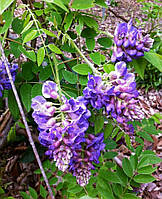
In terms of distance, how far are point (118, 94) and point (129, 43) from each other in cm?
22

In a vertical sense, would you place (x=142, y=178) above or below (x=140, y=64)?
below

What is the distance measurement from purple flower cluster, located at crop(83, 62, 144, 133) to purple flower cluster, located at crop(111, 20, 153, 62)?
0.11m

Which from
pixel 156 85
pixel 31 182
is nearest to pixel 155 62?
pixel 31 182

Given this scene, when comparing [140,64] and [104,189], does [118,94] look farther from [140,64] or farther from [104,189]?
[104,189]

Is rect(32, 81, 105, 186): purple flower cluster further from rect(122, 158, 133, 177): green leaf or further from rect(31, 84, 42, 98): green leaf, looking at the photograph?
rect(122, 158, 133, 177): green leaf

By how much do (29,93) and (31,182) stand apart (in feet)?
4.35

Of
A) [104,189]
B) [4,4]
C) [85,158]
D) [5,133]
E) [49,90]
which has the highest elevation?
[4,4]

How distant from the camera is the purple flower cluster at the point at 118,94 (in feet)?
2.41

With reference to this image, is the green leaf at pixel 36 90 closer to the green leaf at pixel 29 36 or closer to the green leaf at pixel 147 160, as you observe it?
the green leaf at pixel 29 36

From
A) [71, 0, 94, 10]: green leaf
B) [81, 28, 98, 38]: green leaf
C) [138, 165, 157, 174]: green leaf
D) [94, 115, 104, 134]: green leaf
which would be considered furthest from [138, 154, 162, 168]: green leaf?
[71, 0, 94, 10]: green leaf

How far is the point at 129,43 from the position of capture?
855 mm

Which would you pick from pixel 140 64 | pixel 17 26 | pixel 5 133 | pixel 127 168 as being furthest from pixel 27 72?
pixel 5 133

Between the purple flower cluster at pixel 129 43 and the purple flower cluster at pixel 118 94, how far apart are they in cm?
11

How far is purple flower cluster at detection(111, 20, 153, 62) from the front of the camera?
2.81 feet
